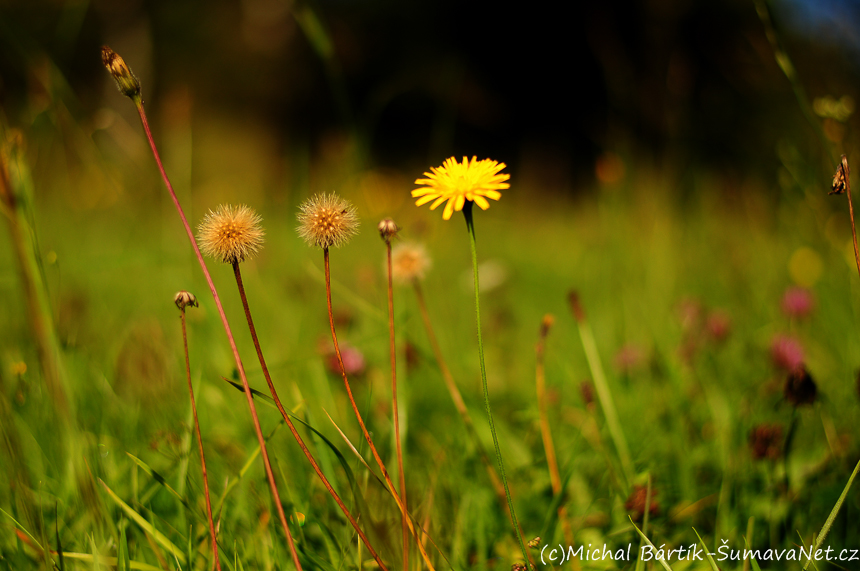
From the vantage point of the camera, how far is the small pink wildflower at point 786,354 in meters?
1.02

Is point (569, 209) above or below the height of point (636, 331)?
above

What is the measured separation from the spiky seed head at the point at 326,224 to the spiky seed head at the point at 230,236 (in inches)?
1.6

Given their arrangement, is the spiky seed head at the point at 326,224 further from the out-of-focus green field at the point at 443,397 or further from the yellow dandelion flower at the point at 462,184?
the out-of-focus green field at the point at 443,397

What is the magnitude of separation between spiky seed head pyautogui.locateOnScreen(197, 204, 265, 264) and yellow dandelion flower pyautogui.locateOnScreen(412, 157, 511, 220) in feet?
0.51

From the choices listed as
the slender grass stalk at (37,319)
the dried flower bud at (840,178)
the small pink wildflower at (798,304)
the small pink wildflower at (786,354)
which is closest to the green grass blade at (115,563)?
the slender grass stalk at (37,319)

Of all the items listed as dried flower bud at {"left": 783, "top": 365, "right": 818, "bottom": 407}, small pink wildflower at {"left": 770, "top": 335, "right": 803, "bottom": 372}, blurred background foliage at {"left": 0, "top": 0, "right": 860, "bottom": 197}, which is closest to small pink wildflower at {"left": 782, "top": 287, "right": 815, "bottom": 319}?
small pink wildflower at {"left": 770, "top": 335, "right": 803, "bottom": 372}

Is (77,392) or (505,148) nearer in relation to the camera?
(77,392)

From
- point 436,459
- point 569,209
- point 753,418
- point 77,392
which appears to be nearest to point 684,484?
point 753,418

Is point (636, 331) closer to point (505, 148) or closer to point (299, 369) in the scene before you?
point (299, 369)

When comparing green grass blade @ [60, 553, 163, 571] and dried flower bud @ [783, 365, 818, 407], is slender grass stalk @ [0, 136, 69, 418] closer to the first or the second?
green grass blade @ [60, 553, 163, 571]

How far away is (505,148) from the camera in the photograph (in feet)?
22.7

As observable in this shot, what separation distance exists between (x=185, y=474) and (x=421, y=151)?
6.77 meters

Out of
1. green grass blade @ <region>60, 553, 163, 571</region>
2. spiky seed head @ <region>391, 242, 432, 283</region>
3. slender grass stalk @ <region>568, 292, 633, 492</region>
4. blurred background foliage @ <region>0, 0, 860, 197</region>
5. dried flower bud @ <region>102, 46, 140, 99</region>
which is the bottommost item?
green grass blade @ <region>60, 553, 163, 571</region>

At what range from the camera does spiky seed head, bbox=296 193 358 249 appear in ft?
1.62
